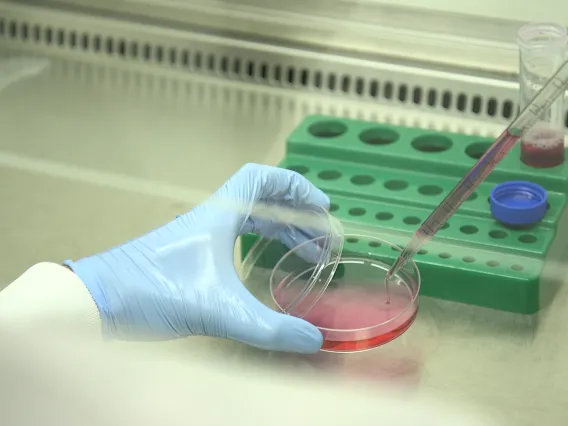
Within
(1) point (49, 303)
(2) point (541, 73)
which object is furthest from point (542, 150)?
(1) point (49, 303)

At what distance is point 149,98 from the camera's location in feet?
5.18

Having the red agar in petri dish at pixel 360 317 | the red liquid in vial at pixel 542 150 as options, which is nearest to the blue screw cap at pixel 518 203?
the red liquid in vial at pixel 542 150

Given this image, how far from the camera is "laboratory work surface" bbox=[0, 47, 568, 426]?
106 cm

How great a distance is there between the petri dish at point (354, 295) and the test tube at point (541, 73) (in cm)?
26

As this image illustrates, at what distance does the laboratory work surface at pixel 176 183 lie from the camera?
1.06 metres

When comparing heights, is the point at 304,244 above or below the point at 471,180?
below

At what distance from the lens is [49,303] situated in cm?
100

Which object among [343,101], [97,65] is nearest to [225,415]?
[343,101]

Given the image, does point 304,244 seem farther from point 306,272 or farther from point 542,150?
point 542,150

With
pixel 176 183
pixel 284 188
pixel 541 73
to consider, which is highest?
pixel 541 73

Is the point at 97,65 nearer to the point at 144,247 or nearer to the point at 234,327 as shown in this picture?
the point at 144,247

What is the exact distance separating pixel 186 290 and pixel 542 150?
1.79 feet

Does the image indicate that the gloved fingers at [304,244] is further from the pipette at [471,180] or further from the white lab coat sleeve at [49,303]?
the white lab coat sleeve at [49,303]

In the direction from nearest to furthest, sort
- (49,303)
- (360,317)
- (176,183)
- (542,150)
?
1. (49,303)
2. (360,317)
3. (542,150)
4. (176,183)
